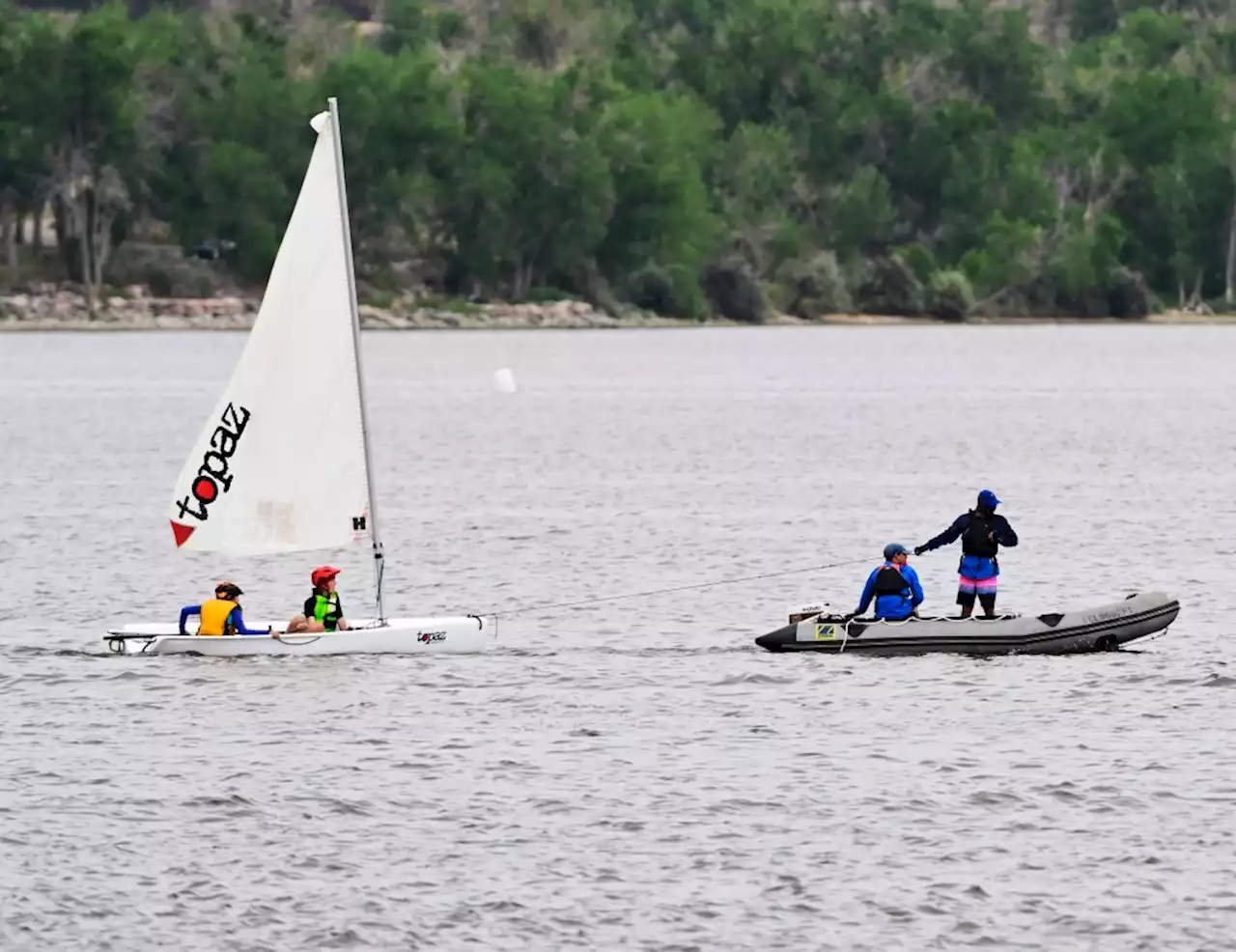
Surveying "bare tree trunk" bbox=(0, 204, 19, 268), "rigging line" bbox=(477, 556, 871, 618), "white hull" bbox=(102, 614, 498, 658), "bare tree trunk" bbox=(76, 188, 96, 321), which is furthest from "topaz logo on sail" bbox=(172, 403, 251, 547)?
"bare tree trunk" bbox=(0, 204, 19, 268)

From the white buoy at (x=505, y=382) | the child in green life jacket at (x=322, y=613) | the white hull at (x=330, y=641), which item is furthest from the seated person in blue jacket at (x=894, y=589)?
the white buoy at (x=505, y=382)

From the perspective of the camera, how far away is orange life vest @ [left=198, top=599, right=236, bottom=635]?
42188mm

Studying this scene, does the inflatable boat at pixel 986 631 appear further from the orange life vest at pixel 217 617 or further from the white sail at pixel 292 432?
the orange life vest at pixel 217 617

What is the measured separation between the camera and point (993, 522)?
4281 centimetres

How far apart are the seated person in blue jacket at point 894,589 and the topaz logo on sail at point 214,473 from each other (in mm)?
9676

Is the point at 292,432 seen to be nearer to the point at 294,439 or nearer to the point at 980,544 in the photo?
the point at 294,439

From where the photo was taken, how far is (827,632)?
43.5m

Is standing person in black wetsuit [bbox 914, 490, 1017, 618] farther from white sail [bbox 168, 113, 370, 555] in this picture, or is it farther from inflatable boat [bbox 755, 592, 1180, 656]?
white sail [bbox 168, 113, 370, 555]

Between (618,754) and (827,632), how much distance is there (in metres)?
7.26

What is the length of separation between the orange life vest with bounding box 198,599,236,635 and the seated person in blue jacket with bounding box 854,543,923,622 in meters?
9.50

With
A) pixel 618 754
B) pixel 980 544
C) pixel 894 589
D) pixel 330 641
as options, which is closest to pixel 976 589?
pixel 980 544

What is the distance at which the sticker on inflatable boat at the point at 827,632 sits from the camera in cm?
4338

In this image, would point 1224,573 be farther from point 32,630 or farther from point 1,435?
point 1,435

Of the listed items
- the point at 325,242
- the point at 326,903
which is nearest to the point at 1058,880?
the point at 326,903
